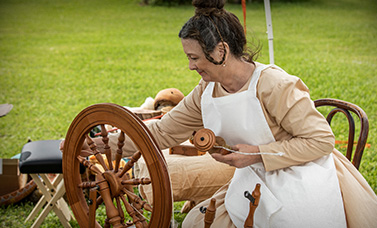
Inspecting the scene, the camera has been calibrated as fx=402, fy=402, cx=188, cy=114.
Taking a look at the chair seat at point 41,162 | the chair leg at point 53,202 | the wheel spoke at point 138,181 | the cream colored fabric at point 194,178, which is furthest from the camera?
the chair leg at point 53,202

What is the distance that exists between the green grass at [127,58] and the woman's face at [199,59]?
0.42m

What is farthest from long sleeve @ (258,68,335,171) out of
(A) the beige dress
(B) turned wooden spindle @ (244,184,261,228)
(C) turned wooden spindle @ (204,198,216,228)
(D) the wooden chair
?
(D) the wooden chair

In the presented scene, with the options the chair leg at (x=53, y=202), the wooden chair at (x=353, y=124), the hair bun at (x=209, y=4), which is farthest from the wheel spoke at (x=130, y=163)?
the chair leg at (x=53, y=202)

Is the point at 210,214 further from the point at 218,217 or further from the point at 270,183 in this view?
the point at 270,183

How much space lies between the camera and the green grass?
6004 mm

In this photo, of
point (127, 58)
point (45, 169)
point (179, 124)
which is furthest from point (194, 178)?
point (127, 58)

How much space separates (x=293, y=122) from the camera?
1691mm

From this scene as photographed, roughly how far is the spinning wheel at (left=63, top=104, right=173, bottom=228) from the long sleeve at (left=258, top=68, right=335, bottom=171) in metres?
0.50

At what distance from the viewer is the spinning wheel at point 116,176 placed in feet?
4.86

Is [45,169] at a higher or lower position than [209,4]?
lower

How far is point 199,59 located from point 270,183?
2.03 ft

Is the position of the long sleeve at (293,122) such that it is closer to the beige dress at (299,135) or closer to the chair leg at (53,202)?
the beige dress at (299,135)

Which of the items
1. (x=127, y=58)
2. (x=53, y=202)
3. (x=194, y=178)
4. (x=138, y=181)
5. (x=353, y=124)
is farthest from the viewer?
(x=127, y=58)

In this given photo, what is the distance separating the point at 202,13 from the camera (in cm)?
170
